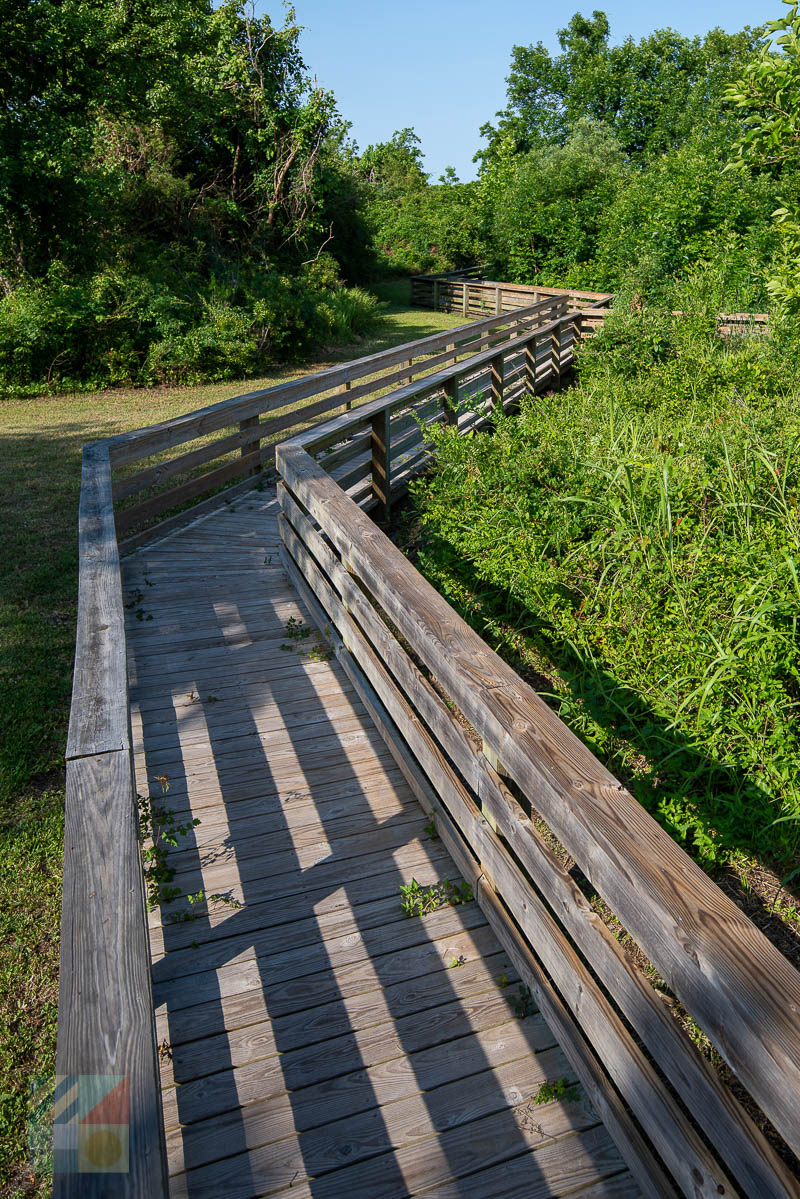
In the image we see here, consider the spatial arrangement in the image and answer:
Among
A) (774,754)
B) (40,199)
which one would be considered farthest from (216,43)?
(774,754)

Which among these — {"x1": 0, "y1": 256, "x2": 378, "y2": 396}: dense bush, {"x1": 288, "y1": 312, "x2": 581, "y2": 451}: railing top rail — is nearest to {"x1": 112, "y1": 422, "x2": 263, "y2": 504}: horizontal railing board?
{"x1": 288, "y1": 312, "x2": 581, "y2": 451}: railing top rail

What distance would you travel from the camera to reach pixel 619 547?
15.1 feet

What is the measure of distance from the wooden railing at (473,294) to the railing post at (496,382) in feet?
36.1

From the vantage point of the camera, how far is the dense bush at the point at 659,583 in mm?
3576

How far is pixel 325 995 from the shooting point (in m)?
2.47

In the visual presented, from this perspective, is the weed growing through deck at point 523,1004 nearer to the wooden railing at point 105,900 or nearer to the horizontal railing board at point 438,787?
the horizontal railing board at point 438,787

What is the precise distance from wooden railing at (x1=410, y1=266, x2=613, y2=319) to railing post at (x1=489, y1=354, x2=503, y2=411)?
1101 centimetres

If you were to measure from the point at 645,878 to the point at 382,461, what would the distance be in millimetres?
5336

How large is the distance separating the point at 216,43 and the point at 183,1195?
74.3 ft

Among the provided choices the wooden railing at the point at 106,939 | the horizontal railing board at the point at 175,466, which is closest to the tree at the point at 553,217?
the horizontal railing board at the point at 175,466

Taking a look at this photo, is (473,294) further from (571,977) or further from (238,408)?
(571,977)

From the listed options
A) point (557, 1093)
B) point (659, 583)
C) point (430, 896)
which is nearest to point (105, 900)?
point (557, 1093)

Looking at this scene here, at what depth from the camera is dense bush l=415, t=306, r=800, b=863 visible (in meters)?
3.58

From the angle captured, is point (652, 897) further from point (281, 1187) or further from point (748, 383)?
point (748, 383)
